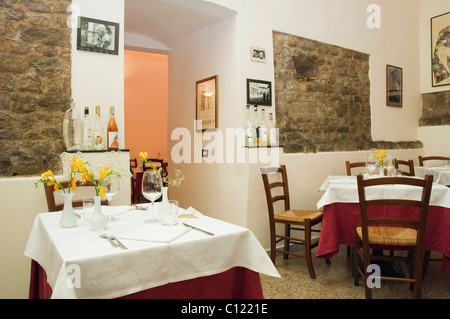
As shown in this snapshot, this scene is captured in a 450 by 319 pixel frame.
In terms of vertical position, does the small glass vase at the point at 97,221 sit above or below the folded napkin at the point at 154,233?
above

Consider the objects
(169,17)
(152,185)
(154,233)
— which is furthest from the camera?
(169,17)

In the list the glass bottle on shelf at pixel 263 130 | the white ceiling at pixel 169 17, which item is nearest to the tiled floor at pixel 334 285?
the glass bottle on shelf at pixel 263 130

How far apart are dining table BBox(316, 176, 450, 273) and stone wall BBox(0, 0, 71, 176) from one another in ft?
6.99

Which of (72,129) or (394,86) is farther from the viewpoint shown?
(394,86)

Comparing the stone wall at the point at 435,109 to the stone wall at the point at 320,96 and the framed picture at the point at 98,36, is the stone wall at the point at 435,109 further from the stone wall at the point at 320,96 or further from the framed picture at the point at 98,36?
the framed picture at the point at 98,36

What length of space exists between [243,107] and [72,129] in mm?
1671

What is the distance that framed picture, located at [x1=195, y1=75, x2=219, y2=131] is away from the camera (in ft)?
12.6

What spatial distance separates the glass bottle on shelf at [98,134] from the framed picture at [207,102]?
1459mm

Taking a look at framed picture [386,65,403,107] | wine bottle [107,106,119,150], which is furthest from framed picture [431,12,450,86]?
wine bottle [107,106,119,150]

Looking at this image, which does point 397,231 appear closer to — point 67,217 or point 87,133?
point 67,217

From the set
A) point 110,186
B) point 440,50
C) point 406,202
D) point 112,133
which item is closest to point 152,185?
point 110,186

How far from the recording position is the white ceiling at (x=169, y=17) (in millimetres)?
3490

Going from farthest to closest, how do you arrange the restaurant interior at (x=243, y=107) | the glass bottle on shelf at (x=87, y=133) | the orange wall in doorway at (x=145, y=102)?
the orange wall in doorway at (x=145, y=102) → the glass bottle on shelf at (x=87, y=133) → the restaurant interior at (x=243, y=107)

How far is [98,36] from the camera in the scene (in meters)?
2.72
